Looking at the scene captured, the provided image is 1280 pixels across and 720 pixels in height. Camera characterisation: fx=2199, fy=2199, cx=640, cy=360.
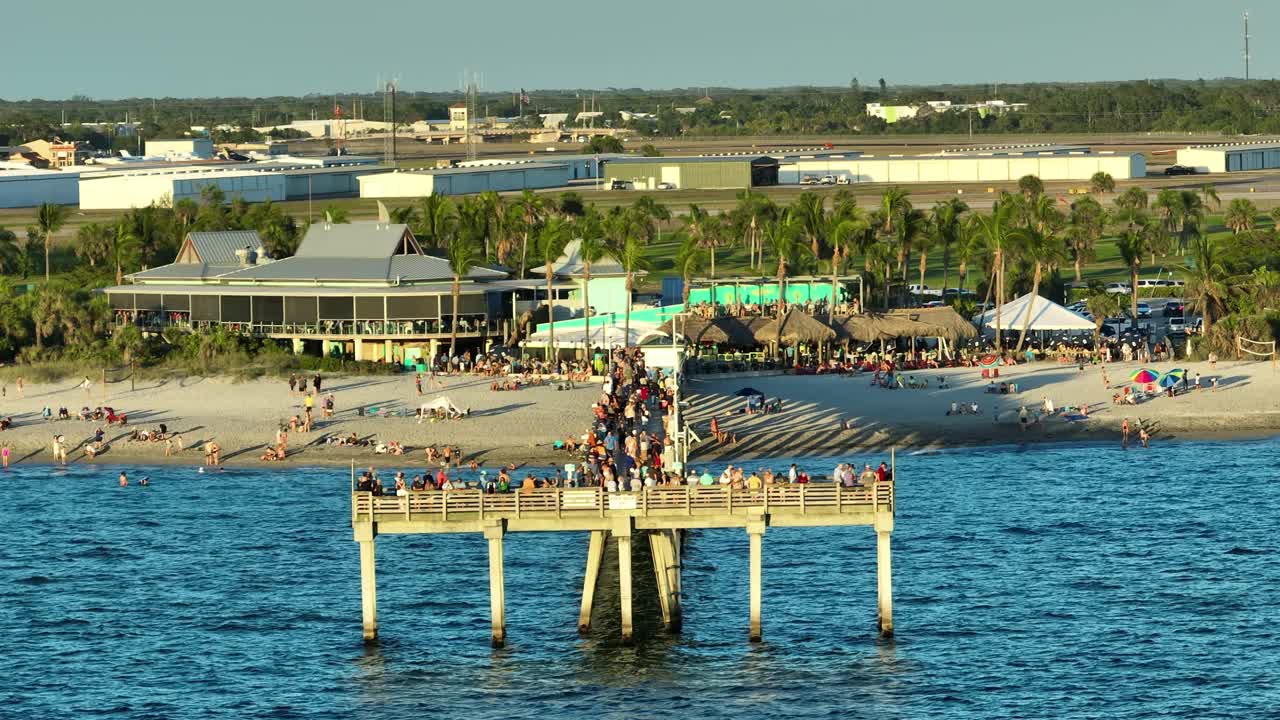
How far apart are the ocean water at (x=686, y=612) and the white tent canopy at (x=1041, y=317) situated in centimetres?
2263

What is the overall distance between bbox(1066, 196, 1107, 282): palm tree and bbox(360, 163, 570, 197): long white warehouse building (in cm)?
6043

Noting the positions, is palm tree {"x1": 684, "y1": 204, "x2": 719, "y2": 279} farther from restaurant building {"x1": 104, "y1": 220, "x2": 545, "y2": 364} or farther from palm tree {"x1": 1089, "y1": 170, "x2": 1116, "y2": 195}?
palm tree {"x1": 1089, "y1": 170, "x2": 1116, "y2": 195}

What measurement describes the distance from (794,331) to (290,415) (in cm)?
2158

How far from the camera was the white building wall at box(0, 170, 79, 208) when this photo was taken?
176875mm

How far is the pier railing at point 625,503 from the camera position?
153ft

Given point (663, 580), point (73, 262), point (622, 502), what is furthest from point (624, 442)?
point (73, 262)

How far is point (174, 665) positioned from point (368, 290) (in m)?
45.8

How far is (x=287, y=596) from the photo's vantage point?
5425 cm

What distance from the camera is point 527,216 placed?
385 feet

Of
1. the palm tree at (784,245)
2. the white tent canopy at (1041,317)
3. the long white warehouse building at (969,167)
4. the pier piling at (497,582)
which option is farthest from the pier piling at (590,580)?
the long white warehouse building at (969,167)

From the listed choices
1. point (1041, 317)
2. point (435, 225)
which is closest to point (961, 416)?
point (1041, 317)

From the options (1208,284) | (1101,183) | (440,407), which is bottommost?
(440,407)

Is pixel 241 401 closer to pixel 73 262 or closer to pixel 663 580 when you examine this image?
pixel 663 580

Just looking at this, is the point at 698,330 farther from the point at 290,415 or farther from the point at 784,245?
the point at 290,415
